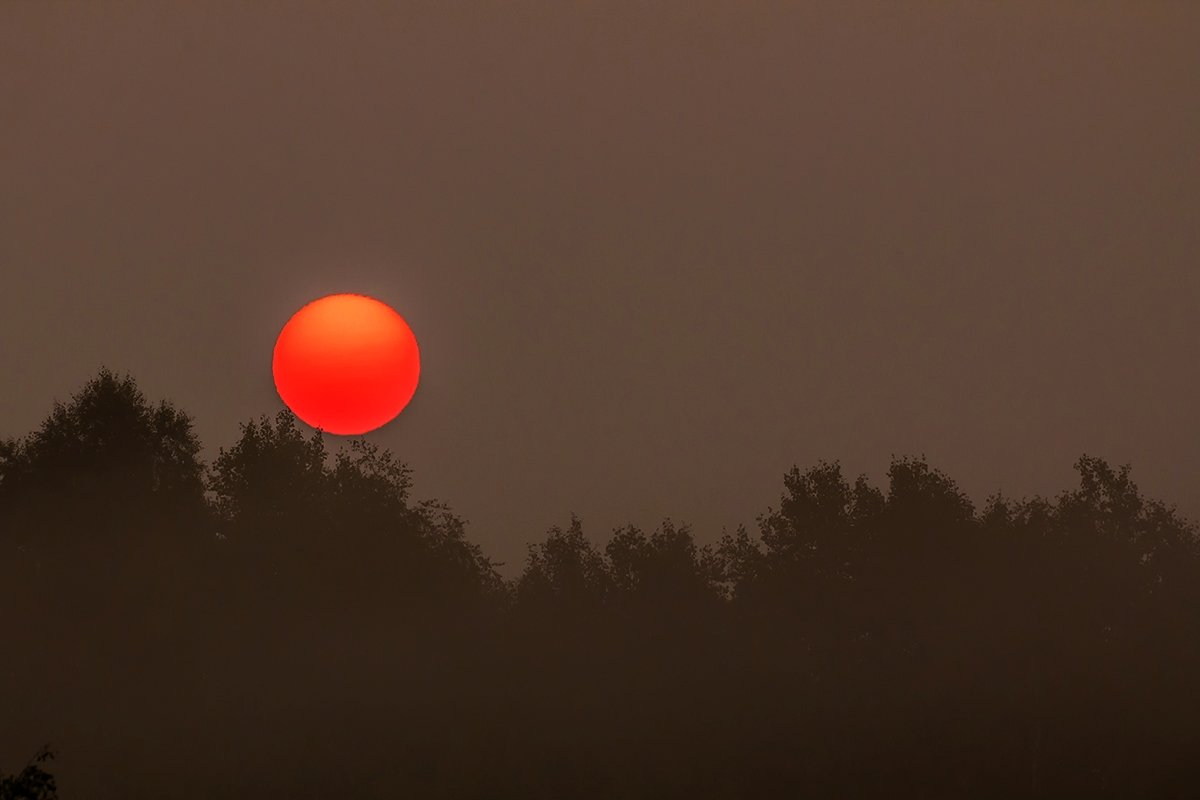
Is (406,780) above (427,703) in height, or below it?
below

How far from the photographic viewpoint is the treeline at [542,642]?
59438 mm

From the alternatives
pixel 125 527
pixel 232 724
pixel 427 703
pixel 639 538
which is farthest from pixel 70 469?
pixel 639 538

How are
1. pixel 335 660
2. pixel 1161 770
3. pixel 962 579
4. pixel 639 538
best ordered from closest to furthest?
pixel 335 660 → pixel 1161 770 → pixel 962 579 → pixel 639 538

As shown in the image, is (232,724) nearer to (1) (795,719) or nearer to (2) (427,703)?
(2) (427,703)

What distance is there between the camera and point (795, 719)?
237 ft

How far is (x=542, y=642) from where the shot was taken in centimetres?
7544

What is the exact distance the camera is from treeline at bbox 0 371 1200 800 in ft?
195

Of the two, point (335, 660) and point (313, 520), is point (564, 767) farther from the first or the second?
point (313, 520)

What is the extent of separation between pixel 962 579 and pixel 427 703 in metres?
37.4

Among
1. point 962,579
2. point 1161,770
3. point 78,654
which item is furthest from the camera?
point 962,579

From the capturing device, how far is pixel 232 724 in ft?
194

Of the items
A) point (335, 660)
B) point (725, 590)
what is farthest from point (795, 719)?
point (335, 660)

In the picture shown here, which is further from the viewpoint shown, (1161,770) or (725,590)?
(725,590)

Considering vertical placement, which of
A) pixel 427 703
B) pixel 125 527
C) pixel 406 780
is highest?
pixel 125 527
